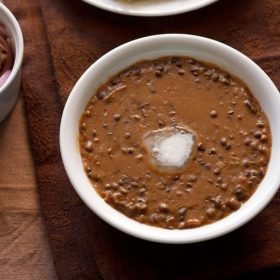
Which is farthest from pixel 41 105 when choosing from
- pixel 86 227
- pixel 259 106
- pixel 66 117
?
pixel 259 106

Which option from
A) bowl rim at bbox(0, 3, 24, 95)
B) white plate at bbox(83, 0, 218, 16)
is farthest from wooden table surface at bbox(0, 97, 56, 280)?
white plate at bbox(83, 0, 218, 16)

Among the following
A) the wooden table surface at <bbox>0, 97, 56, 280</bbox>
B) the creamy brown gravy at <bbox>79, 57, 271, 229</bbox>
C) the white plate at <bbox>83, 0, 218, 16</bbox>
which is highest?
the white plate at <bbox>83, 0, 218, 16</bbox>

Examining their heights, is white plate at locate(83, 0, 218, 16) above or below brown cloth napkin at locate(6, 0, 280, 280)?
above

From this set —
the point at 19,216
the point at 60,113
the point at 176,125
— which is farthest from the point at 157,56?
the point at 19,216

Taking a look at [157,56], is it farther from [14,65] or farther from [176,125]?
[14,65]

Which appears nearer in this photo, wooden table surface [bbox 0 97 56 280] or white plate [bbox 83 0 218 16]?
wooden table surface [bbox 0 97 56 280]

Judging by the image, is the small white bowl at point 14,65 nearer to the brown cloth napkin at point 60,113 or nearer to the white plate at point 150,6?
the brown cloth napkin at point 60,113

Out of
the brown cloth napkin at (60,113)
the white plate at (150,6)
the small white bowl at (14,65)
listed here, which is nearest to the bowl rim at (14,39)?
the small white bowl at (14,65)

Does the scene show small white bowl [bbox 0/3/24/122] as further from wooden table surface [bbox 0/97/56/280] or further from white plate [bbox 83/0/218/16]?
white plate [bbox 83/0/218/16]
